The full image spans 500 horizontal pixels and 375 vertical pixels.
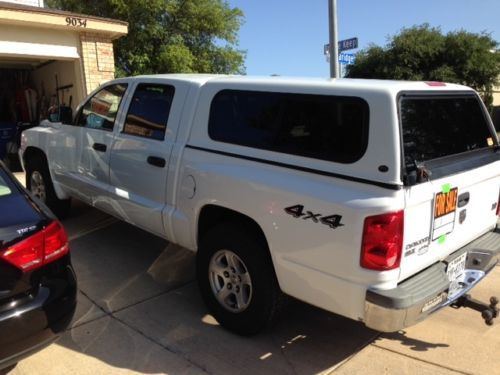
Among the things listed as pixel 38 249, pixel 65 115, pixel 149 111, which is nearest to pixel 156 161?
pixel 149 111

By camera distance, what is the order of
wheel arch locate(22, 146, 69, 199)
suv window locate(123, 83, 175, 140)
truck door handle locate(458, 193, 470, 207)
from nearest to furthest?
truck door handle locate(458, 193, 470, 207) → suv window locate(123, 83, 175, 140) → wheel arch locate(22, 146, 69, 199)

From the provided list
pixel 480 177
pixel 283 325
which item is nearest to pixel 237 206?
pixel 283 325

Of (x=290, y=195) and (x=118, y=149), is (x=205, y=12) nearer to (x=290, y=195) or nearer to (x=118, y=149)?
(x=118, y=149)

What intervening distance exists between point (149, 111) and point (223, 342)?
6.79ft

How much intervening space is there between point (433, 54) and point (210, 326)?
18.3m

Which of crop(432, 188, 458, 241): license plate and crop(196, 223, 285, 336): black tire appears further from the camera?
crop(196, 223, 285, 336): black tire

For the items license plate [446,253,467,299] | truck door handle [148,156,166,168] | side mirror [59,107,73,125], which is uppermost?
side mirror [59,107,73,125]

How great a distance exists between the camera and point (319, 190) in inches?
113

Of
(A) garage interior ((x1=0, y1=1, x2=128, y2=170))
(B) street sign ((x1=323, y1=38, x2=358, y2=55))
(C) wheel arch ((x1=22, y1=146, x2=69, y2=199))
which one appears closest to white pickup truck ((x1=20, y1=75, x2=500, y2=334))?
(C) wheel arch ((x1=22, y1=146, x2=69, y2=199))

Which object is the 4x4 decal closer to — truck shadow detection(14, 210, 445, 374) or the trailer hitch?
truck shadow detection(14, 210, 445, 374)

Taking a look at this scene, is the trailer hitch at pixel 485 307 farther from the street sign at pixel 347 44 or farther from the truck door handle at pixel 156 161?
the street sign at pixel 347 44

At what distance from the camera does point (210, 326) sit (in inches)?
147

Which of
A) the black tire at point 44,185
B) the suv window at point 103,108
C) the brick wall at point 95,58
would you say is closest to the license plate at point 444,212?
the suv window at point 103,108

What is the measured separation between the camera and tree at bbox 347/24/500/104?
62.7ft
